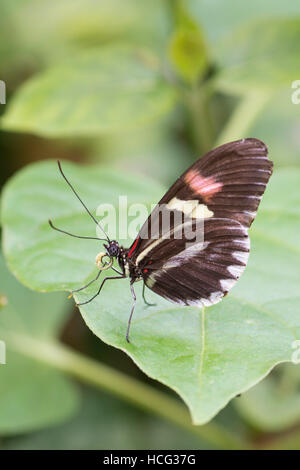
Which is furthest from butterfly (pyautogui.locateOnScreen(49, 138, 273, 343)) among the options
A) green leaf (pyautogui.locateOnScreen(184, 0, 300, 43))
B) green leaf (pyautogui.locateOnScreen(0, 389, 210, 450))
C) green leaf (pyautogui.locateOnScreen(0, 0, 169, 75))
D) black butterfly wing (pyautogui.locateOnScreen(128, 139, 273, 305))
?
green leaf (pyautogui.locateOnScreen(0, 0, 169, 75))

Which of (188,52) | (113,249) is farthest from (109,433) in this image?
(188,52)

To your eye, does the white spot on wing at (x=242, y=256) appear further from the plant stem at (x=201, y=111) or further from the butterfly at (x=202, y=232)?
the plant stem at (x=201, y=111)

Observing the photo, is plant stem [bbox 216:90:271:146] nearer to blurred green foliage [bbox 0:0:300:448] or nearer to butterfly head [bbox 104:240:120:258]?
blurred green foliage [bbox 0:0:300:448]

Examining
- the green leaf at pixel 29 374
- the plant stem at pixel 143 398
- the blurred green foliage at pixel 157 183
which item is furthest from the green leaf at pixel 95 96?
the plant stem at pixel 143 398

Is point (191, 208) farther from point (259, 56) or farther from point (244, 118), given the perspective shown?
point (244, 118)

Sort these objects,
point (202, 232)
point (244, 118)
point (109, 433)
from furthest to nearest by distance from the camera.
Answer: point (109, 433)
point (244, 118)
point (202, 232)

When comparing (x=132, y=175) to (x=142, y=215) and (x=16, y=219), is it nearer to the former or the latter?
(x=142, y=215)
